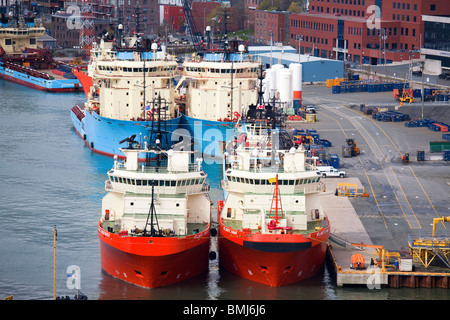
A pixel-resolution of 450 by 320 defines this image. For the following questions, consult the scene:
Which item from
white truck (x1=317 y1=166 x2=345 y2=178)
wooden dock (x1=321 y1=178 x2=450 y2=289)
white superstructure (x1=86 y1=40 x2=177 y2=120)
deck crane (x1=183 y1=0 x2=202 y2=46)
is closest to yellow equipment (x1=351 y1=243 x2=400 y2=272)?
wooden dock (x1=321 y1=178 x2=450 y2=289)

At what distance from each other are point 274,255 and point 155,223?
21.6ft

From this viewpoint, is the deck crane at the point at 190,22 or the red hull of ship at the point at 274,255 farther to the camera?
the deck crane at the point at 190,22

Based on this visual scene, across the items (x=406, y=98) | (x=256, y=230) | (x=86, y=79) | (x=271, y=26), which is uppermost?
(x=271, y=26)

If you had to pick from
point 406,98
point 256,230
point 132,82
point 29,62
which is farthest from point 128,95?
point 29,62

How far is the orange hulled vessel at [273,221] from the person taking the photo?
55094mm

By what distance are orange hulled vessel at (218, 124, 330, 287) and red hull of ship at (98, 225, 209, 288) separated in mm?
2186

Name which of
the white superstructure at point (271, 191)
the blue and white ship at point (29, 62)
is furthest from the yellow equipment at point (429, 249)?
the blue and white ship at point (29, 62)

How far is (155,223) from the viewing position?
182 ft

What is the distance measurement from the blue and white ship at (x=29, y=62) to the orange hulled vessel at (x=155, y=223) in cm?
8371

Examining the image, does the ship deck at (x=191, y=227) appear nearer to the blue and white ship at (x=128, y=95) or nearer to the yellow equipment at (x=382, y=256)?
the yellow equipment at (x=382, y=256)

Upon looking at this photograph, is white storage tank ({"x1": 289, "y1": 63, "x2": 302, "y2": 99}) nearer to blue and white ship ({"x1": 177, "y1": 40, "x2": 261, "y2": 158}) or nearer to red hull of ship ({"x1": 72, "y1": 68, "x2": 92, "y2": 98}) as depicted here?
blue and white ship ({"x1": 177, "y1": 40, "x2": 261, "y2": 158})

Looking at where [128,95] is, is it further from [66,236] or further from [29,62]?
[29,62]

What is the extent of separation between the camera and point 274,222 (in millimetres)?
55594

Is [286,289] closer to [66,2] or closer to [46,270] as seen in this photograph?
[46,270]
